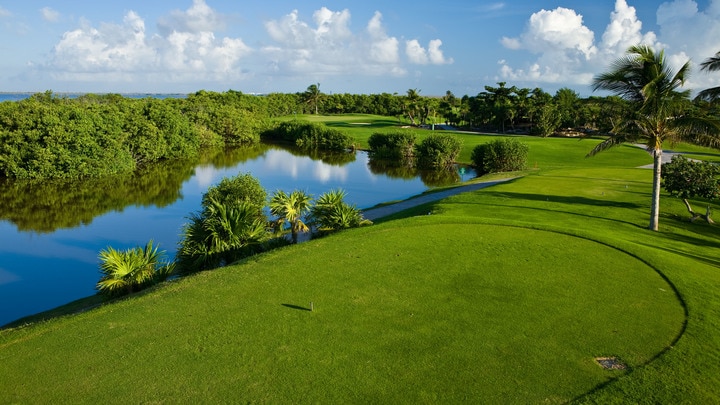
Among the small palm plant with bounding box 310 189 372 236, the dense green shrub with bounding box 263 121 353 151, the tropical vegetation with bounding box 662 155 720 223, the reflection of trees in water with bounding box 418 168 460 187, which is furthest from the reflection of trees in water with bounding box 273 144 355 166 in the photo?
the tropical vegetation with bounding box 662 155 720 223

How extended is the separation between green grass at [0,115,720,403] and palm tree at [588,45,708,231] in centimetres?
538

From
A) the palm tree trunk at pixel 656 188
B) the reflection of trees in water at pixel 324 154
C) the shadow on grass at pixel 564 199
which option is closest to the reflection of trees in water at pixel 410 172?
the reflection of trees in water at pixel 324 154

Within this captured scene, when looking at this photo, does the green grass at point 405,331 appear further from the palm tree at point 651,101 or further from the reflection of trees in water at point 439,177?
the reflection of trees in water at point 439,177

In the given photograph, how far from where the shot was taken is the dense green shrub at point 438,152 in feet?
219


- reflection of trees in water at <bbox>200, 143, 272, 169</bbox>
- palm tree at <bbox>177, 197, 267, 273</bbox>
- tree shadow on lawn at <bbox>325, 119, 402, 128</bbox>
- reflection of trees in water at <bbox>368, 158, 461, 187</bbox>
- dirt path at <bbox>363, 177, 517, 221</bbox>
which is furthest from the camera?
tree shadow on lawn at <bbox>325, 119, 402, 128</bbox>

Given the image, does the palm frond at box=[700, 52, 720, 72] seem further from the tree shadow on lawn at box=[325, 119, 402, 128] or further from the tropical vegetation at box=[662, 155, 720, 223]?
the tree shadow on lawn at box=[325, 119, 402, 128]

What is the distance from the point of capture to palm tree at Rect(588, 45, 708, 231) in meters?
20.0

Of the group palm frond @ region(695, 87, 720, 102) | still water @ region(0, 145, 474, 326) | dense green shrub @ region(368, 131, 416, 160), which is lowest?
still water @ region(0, 145, 474, 326)

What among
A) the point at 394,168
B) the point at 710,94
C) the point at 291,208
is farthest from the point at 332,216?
the point at 394,168

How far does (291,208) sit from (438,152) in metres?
45.4

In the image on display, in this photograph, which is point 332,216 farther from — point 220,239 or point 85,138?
point 85,138

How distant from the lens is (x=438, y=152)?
218 ft

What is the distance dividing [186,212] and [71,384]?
32.7 m

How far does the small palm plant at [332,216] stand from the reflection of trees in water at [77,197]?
23577 mm
